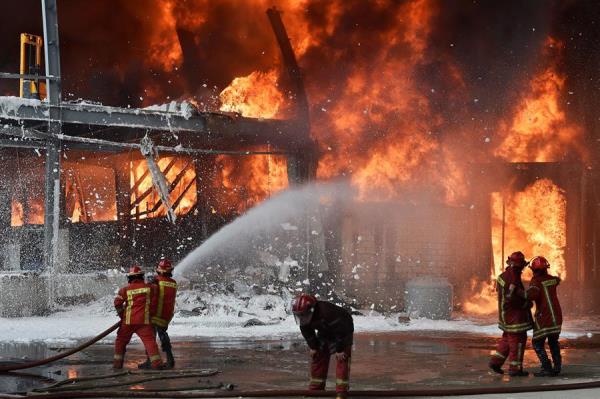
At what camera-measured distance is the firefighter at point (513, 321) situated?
420 inches

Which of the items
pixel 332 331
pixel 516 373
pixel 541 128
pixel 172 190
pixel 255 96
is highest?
pixel 255 96

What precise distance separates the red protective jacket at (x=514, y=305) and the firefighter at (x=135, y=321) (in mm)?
4346

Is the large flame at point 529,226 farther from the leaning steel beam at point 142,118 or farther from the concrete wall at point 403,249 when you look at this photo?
the leaning steel beam at point 142,118

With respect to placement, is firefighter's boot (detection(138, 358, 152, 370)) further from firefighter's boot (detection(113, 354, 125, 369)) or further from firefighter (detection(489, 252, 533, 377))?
firefighter (detection(489, 252, 533, 377))

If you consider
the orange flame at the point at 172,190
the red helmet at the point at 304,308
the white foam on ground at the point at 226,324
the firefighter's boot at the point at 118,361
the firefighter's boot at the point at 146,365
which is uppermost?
the orange flame at the point at 172,190

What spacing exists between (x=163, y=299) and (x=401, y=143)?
524 inches

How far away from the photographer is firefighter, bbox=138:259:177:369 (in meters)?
11.5

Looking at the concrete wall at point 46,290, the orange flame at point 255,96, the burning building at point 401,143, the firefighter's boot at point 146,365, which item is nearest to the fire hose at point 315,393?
the firefighter's boot at point 146,365

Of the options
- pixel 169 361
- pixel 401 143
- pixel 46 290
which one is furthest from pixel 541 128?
pixel 169 361

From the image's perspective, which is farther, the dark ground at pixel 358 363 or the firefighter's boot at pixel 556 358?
the firefighter's boot at pixel 556 358

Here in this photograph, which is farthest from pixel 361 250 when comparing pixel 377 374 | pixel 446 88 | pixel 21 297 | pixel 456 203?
pixel 377 374

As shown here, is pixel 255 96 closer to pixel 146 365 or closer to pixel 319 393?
pixel 146 365

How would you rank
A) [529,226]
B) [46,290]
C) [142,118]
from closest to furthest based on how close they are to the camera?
[46,290] < [142,118] < [529,226]

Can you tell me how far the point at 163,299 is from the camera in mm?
11594
